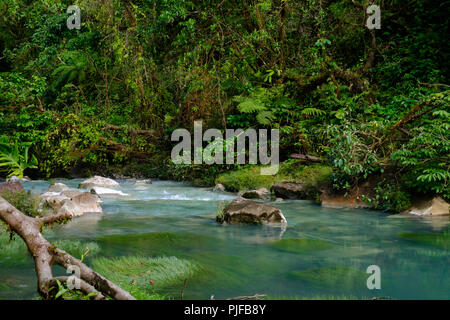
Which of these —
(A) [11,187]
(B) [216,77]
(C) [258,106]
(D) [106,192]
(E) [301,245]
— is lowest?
(E) [301,245]

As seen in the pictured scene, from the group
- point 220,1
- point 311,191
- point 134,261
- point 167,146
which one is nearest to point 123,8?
point 220,1

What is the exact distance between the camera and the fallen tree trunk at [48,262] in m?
2.77

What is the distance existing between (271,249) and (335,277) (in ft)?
4.44

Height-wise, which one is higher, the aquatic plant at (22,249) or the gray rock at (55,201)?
the gray rock at (55,201)

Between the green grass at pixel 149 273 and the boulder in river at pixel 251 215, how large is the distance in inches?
95.0

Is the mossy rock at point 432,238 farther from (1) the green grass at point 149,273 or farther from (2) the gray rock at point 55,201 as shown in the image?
(2) the gray rock at point 55,201

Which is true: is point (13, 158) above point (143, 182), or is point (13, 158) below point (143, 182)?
above

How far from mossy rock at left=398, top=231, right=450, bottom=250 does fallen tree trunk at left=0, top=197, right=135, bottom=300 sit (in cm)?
479

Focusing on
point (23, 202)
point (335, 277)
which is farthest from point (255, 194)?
point (335, 277)

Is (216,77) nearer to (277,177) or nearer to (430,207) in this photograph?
(277,177)

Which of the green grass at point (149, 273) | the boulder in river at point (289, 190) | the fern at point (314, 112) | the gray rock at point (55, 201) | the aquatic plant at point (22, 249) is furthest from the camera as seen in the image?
the fern at point (314, 112)

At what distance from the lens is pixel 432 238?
643cm

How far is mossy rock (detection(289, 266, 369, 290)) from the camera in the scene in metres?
4.35

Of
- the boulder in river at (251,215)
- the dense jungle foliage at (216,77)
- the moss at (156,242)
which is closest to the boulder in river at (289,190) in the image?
the dense jungle foliage at (216,77)
